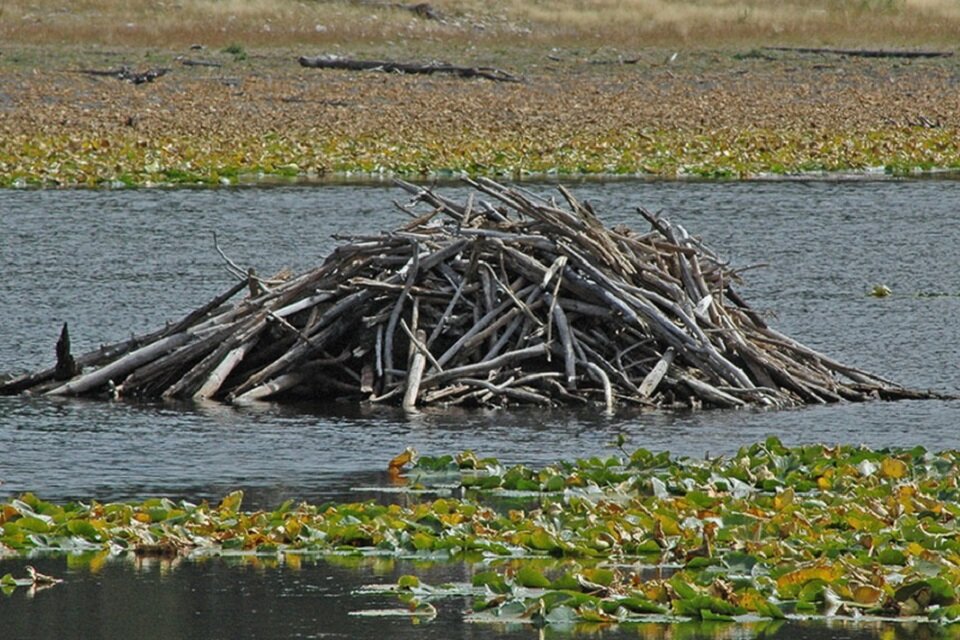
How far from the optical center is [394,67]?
46219 millimetres

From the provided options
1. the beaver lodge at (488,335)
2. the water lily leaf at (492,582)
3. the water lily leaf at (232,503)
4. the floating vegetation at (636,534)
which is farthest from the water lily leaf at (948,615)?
the beaver lodge at (488,335)

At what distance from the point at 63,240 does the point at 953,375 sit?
11.7m

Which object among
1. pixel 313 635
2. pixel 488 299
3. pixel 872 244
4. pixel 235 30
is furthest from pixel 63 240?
pixel 235 30

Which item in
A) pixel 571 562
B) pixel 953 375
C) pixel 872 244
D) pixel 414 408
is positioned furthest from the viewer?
pixel 872 244

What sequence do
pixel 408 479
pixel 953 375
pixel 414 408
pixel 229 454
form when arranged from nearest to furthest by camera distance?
1. pixel 408 479
2. pixel 229 454
3. pixel 414 408
4. pixel 953 375

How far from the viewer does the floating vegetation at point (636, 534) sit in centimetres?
798

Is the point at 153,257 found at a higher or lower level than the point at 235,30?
lower

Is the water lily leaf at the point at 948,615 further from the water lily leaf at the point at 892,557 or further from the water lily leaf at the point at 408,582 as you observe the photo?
the water lily leaf at the point at 408,582

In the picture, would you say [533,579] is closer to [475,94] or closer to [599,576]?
[599,576]

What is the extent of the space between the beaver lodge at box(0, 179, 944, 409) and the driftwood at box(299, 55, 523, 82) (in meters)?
30.9

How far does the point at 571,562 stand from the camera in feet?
29.1

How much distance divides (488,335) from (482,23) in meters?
43.0

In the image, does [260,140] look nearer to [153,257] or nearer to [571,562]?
[153,257]

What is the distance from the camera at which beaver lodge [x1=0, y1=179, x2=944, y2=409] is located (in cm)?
1413
